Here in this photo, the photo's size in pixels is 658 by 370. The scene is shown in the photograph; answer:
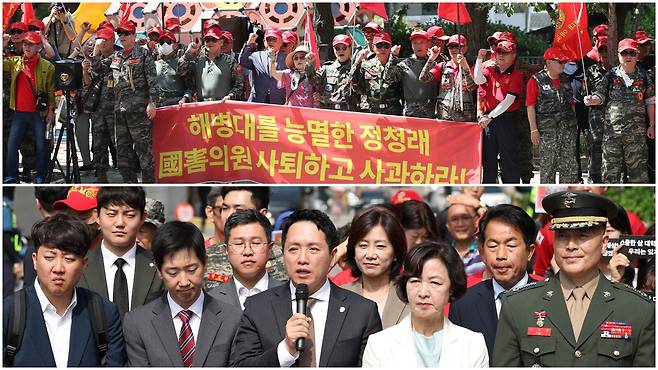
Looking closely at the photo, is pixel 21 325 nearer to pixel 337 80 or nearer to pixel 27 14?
pixel 337 80

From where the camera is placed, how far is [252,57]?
1144 cm

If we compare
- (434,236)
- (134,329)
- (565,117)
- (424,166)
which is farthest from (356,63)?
(134,329)

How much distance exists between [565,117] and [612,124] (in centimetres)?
60

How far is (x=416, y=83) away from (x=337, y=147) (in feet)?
2.96

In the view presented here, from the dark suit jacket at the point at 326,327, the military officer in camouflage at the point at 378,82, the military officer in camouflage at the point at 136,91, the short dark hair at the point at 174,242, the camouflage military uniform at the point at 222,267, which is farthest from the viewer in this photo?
the military officer in camouflage at the point at 136,91

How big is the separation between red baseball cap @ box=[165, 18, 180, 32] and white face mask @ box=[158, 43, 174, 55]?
0.69 meters

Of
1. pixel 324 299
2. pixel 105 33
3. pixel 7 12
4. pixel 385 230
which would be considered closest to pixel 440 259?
pixel 324 299

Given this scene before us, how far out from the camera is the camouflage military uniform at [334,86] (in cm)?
1039

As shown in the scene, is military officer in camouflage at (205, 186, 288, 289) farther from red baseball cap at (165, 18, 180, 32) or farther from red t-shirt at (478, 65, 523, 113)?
red baseball cap at (165, 18, 180, 32)

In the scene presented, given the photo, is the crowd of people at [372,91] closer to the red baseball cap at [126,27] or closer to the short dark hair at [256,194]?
the red baseball cap at [126,27]

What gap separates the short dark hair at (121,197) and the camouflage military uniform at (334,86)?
4.29 m

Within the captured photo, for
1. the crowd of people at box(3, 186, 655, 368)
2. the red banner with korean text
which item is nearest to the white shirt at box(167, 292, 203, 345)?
the crowd of people at box(3, 186, 655, 368)

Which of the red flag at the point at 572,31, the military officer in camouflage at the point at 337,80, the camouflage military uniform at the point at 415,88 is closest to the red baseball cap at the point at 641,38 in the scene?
the red flag at the point at 572,31

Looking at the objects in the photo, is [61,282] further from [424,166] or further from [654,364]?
[424,166]
